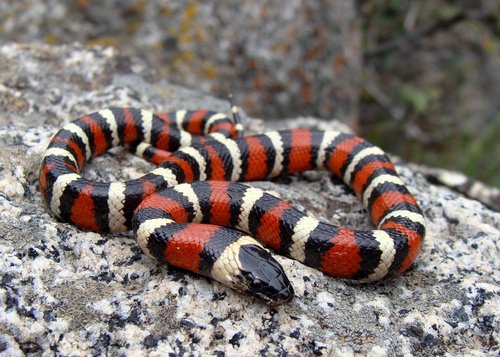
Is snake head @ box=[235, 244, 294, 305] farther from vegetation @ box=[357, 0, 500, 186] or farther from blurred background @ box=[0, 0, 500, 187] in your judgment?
vegetation @ box=[357, 0, 500, 186]

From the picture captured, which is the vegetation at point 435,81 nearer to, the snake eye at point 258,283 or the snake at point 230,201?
the snake at point 230,201

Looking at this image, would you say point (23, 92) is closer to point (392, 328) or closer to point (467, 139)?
point (392, 328)

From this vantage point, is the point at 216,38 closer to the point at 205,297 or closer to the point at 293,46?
the point at 293,46

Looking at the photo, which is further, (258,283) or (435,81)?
(435,81)

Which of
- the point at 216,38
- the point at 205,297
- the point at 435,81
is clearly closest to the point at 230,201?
the point at 205,297

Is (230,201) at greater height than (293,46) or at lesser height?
lesser

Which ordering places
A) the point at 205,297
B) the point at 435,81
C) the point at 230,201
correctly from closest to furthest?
the point at 205,297 → the point at 230,201 → the point at 435,81

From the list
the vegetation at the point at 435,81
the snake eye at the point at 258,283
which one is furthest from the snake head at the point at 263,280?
the vegetation at the point at 435,81
